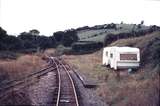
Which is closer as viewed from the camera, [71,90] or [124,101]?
[124,101]

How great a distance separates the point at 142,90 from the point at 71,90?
5135 millimetres

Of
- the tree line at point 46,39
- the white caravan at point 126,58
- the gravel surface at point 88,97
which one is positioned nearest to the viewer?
the gravel surface at point 88,97

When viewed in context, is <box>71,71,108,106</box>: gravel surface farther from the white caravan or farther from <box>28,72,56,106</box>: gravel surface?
the white caravan

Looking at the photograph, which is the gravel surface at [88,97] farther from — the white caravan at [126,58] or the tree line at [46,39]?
the tree line at [46,39]

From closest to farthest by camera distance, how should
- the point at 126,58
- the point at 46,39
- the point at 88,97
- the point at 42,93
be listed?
the point at 88,97, the point at 42,93, the point at 126,58, the point at 46,39

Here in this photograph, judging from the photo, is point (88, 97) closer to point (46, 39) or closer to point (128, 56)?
point (128, 56)

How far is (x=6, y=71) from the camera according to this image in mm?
25516

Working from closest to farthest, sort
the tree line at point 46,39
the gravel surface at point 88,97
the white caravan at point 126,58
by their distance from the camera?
the gravel surface at point 88,97, the white caravan at point 126,58, the tree line at point 46,39

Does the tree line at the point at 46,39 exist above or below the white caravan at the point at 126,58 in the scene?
below

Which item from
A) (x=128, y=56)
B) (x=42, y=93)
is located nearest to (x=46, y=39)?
(x=128, y=56)

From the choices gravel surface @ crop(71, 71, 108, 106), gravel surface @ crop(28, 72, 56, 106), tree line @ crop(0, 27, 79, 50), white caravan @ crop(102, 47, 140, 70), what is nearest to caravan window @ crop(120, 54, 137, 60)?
white caravan @ crop(102, 47, 140, 70)

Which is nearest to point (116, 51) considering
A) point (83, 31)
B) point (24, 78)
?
point (24, 78)

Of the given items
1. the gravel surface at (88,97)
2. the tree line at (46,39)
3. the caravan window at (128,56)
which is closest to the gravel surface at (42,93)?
the gravel surface at (88,97)

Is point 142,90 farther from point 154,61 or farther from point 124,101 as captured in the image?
point 154,61
